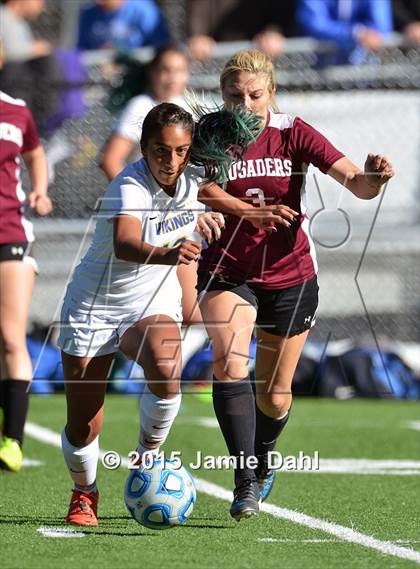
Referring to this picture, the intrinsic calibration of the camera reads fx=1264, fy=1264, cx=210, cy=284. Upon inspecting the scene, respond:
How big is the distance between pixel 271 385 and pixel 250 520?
77 centimetres

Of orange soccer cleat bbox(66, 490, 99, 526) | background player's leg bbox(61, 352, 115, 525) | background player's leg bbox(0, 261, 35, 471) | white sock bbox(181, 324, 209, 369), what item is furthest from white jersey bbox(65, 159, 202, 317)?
white sock bbox(181, 324, 209, 369)

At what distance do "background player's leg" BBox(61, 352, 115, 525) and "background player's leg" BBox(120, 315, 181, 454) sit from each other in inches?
6.4

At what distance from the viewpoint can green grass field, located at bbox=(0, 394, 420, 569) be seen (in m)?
4.43

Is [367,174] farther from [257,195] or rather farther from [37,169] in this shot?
[37,169]

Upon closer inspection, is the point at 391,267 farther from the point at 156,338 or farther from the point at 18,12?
the point at 156,338

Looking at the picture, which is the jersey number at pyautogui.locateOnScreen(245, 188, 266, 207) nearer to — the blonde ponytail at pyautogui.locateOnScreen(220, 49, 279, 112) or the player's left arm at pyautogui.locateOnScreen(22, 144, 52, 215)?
the blonde ponytail at pyautogui.locateOnScreen(220, 49, 279, 112)

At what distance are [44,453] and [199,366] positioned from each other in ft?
10.7

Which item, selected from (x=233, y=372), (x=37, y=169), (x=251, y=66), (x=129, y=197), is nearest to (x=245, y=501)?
(x=233, y=372)

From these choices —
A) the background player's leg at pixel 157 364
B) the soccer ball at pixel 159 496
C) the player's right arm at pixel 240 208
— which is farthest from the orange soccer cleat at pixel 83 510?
the player's right arm at pixel 240 208

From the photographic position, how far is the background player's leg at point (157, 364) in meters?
4.97

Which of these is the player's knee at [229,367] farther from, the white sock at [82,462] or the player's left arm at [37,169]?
the player's left arm at [37,169]

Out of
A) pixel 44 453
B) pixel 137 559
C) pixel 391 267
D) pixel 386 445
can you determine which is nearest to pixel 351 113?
pixel 391 267

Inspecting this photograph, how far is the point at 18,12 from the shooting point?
1153 centimetres

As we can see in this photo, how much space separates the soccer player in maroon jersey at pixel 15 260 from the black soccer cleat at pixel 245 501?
6.29 feet
